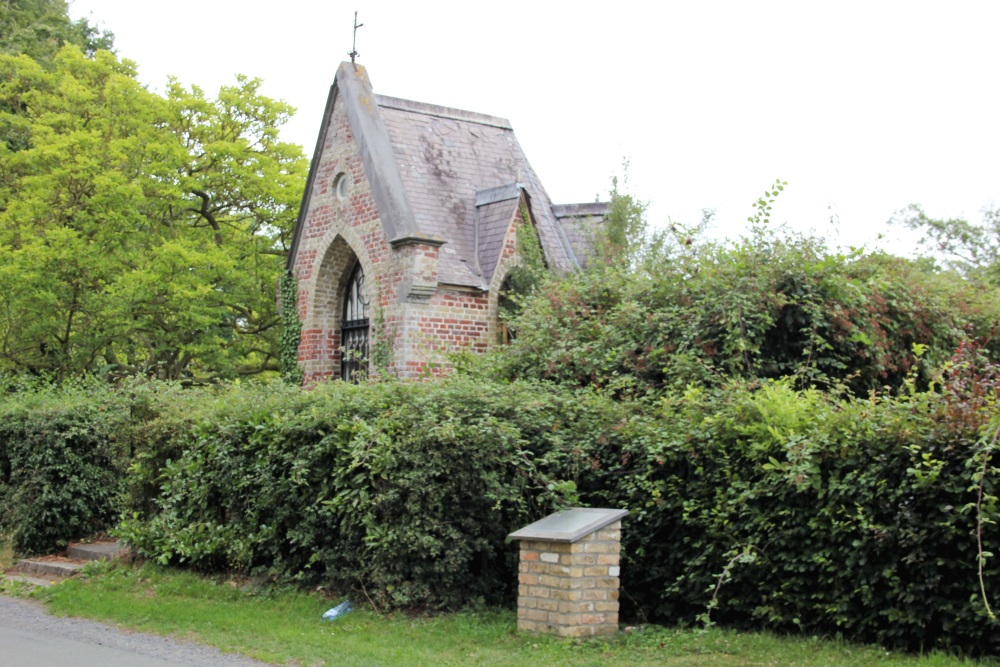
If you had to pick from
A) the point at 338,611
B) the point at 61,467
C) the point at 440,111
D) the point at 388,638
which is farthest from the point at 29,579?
the point at 440,111

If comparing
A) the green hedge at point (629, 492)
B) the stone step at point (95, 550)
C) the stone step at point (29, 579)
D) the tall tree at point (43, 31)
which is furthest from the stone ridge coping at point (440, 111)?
the tall tree at point (43, 31)

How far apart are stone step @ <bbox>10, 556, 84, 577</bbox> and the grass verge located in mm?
1457

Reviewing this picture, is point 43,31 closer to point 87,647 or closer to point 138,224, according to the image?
point 138,224

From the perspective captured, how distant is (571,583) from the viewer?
8.47m

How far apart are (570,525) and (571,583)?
0.51m

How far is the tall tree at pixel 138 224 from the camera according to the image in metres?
22.5

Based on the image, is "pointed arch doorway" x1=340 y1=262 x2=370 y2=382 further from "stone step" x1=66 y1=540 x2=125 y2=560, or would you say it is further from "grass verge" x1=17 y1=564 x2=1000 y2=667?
"grass verge" x1=17 y1=564 x2=1000 y2=667

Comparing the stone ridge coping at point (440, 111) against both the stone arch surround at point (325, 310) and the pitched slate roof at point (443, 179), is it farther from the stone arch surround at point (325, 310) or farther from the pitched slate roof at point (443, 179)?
the stone arch surround at point (325, 310)

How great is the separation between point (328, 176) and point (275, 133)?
25.7 feet

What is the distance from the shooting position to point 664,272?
544 inches

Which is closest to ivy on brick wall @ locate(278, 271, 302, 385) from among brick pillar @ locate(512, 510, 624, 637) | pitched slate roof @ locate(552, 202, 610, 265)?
pitched slate roof @ locate(552, 202, 610, 265)

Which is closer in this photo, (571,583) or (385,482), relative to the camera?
(571,583)

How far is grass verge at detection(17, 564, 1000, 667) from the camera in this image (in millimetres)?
7703

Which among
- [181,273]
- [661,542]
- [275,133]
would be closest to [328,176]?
[181,273]
